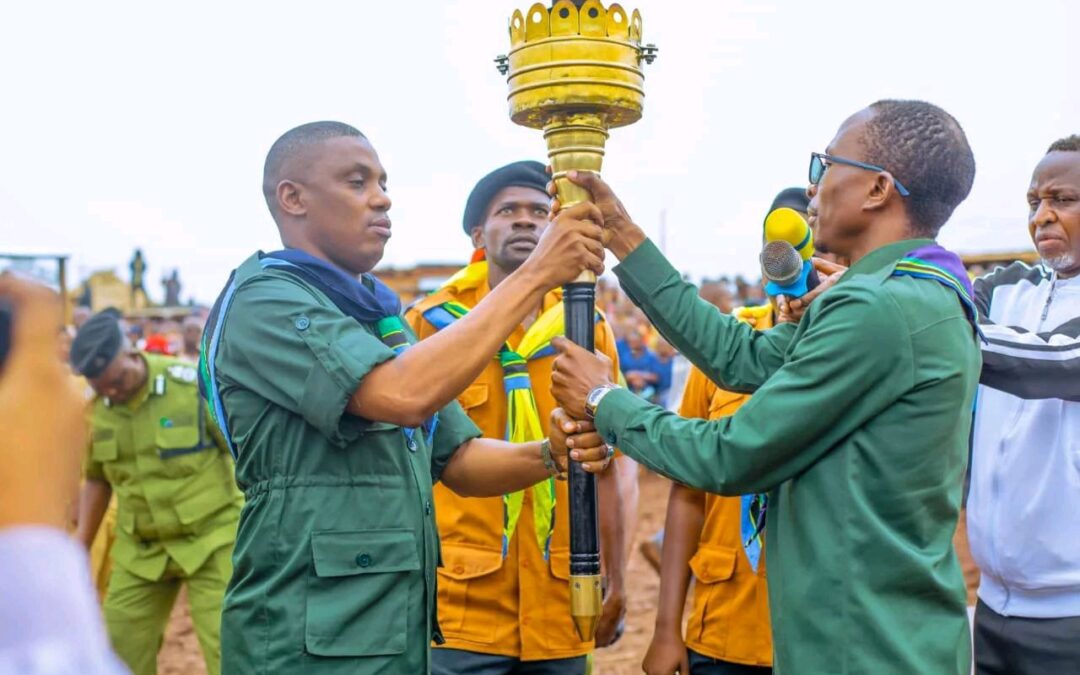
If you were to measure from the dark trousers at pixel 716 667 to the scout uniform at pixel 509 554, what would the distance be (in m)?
0.40

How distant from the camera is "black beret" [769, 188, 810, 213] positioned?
4328 mm

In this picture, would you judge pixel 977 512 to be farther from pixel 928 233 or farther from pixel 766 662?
pixel 928 233

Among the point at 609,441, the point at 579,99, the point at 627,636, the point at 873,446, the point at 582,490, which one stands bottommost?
the point at 627,636

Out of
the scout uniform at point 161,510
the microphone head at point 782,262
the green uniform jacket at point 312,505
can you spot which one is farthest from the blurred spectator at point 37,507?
the scout uniform at point 161,510

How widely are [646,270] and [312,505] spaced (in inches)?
49.5

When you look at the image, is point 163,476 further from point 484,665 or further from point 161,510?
point 484,665

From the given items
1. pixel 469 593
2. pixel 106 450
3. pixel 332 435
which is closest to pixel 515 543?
pixel 469 593

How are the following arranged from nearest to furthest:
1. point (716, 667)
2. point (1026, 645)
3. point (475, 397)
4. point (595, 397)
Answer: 1. point (595, 397)
2. point (1026, 645)
3. point (716, 667)
4. point (475, 397)

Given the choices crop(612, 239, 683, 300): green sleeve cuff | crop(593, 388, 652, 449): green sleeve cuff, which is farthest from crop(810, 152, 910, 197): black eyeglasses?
crop(593, 388, 652, 449): green sleeve cuff

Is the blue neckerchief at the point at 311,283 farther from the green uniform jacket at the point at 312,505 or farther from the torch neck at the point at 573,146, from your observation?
the torch neck at the point at 573,146

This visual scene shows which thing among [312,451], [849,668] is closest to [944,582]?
[849,668]

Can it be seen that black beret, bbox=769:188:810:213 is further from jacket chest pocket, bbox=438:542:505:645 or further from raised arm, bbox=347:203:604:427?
jacket chest pocket, bbox=438:542:505:645

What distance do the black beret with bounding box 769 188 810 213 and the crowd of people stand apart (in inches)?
0.4

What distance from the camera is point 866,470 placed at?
2.55 metres
